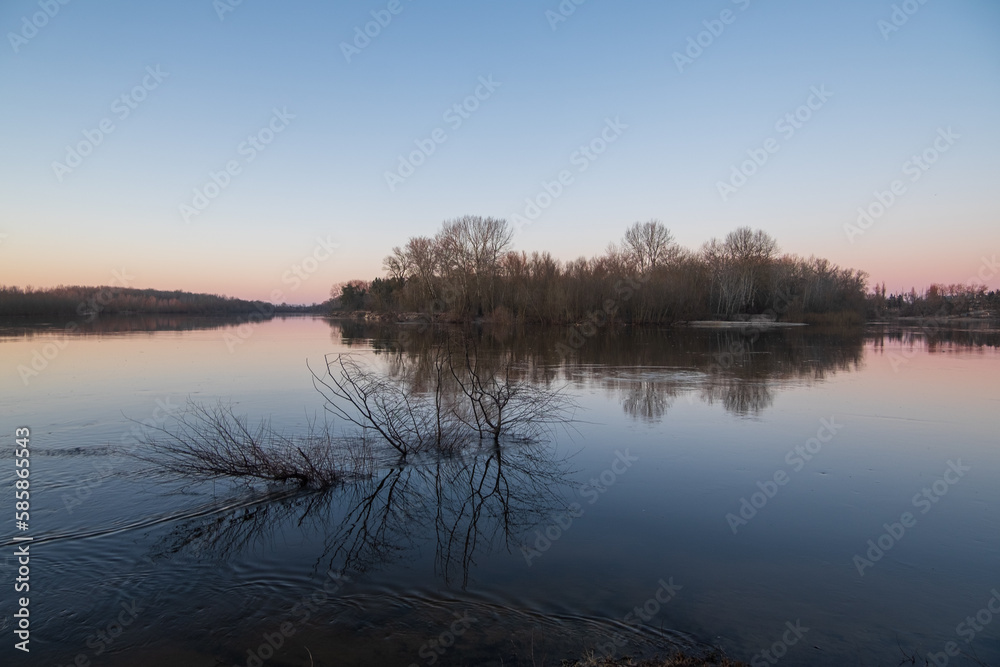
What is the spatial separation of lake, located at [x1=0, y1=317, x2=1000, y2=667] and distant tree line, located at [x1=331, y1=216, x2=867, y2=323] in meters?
44.3

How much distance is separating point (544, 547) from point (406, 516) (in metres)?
1.88

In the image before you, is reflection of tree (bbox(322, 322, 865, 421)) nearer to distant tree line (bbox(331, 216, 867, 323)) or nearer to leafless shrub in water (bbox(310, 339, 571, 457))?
leafless shrub in water (bbox(310, 339, 571, 457))

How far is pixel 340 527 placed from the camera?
6.59 m

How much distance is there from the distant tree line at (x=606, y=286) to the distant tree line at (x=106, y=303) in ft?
164

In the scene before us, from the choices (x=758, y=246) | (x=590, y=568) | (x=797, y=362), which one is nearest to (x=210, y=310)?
(x=758, y=246)

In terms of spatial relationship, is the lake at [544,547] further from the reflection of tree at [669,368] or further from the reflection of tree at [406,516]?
the reflection of tree at [669,368]

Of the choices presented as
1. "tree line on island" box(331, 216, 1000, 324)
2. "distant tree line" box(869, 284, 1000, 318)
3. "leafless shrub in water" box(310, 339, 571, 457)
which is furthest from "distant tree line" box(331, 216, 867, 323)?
"leafless shrub in water" box(310, 339, 571, 457)

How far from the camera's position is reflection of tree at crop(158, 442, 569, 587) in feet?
19.6

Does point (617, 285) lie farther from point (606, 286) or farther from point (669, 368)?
point (669, 368)

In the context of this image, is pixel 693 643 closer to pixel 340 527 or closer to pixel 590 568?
pixel 590 568

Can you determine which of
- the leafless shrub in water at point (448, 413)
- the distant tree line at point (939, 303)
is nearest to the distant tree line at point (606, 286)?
the distant tree line at point (939, 303)

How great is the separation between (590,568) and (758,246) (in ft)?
238

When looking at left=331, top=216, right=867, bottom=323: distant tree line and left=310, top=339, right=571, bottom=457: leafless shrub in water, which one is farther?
left=331, top=216, right=867, bottom=323: distant tree line

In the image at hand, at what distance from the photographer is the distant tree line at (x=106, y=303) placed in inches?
2859
